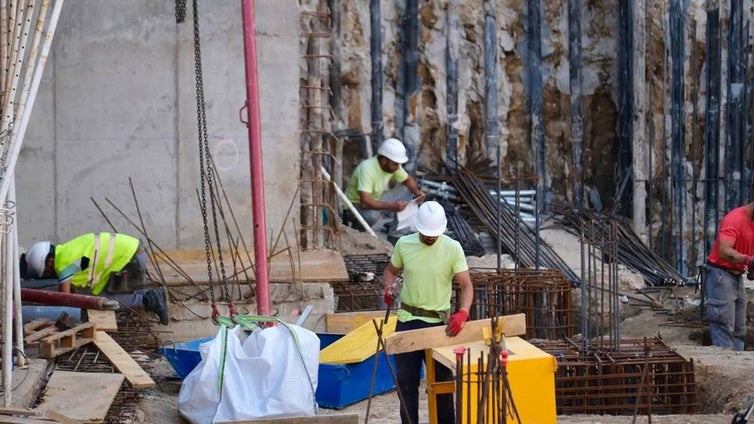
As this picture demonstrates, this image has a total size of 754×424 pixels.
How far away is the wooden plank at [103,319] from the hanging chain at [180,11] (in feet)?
10.1

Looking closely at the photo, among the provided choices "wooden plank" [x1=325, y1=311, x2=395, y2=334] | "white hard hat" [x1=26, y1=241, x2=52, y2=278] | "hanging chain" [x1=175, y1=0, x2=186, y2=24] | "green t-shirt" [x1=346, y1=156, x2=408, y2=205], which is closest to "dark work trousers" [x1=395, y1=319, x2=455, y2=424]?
"wooden plank" [x1=325, y1=311, x2=395, y2=334]

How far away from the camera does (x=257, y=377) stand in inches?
388

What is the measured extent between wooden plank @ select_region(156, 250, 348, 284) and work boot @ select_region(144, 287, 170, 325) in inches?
20.7

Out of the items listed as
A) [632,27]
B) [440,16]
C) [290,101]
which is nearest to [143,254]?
[290,101]

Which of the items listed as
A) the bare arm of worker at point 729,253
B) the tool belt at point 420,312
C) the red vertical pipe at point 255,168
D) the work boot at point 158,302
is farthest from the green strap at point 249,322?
the bare arm of worker at point 729,253

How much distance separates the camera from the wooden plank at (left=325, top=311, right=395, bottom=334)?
12.9 metres

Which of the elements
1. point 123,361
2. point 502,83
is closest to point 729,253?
point 123,361

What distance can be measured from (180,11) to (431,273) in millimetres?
4901

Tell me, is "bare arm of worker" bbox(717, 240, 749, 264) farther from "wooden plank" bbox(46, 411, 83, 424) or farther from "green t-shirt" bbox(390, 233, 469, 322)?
"wooden plank" bbox(46, 411, 83, 424)

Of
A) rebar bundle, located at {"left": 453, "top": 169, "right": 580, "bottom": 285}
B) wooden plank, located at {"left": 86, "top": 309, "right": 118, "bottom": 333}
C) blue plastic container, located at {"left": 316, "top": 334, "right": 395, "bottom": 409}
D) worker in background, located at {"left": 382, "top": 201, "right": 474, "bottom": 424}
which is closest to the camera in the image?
worker in background, located at {"left": 382, "top": 201, "right": 474, "bottom": 424}

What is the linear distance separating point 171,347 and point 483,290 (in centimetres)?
333

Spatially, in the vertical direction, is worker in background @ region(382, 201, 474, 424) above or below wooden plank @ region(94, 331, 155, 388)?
above

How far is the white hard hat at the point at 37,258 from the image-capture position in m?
11.9

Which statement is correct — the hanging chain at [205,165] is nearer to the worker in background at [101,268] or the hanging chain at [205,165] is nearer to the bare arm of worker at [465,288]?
the worker in background at [101,268]
